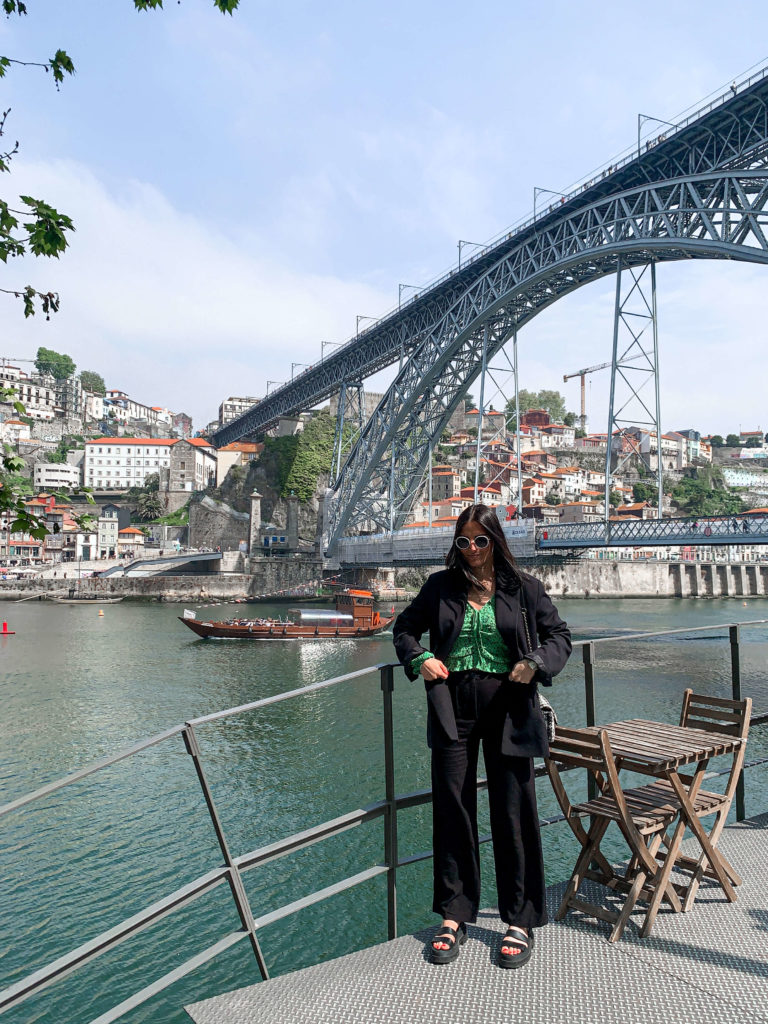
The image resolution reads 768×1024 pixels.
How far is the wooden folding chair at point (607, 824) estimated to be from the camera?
8.41ft

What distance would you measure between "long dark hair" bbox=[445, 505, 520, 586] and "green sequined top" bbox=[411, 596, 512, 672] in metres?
0.10

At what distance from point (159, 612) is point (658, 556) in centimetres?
3922

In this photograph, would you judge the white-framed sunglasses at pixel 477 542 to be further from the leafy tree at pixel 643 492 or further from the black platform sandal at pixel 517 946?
the leafy tree at pixel 643 492

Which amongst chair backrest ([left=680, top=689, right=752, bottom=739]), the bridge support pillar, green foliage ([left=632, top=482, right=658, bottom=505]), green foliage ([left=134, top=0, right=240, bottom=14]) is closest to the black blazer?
Result: chair backrest ([left=680, top=689, right=752, bottom=739])

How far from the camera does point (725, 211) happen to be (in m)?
18.1

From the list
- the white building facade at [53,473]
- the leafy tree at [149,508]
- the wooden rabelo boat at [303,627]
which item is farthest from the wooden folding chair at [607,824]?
the white building facade at [53,473]

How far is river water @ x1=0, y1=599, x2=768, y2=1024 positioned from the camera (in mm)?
5922

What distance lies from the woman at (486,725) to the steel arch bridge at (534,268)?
17229mm

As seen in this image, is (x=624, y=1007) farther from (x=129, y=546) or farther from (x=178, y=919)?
(x=129, y=546)

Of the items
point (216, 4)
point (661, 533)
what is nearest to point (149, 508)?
point (661, 533)

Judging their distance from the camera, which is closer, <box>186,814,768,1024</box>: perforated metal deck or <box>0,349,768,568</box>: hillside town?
<box>186,814,768,1024</box>: perforated metal deck

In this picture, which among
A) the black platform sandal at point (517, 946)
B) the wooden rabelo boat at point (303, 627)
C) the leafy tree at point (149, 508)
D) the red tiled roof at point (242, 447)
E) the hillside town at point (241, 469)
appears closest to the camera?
the black platform sandal at point (517, 946)

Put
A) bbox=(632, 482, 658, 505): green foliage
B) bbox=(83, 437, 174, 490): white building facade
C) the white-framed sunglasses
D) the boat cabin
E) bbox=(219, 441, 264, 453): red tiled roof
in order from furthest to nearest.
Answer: bbox=(83, 437, 174, 490): white building facade < bbox=(632, 482, 658, 505): green foliage < bbox=(219, 441, 264, 453): red tiled roof < the boat cabin < the white-framed sunglasses

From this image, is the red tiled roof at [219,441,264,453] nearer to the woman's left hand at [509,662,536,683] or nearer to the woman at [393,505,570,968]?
the woman at [393,505,570,968]
